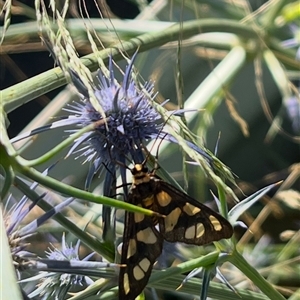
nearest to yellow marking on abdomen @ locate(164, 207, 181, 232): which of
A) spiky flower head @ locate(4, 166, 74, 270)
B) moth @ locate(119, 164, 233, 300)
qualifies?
moth @ locate(119, 164, 233, 300)

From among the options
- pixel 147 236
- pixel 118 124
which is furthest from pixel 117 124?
pixel 147 236

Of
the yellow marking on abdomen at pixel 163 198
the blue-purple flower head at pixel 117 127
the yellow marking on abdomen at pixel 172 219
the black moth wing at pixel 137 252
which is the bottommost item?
the black moth wing at pixel 137 252

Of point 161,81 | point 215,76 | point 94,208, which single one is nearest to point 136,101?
point 94,208

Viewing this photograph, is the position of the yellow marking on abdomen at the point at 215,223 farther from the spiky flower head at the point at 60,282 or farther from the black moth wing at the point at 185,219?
the spiky flower head at the point at 60,282

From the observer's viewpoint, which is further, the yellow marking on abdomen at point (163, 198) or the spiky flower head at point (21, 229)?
the yellow marking on abdomen at point (163, 198)

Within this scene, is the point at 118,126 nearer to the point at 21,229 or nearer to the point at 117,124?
the point at 117,124

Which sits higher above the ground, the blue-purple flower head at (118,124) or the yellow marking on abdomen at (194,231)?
the blue-purple flower head at (118,124)

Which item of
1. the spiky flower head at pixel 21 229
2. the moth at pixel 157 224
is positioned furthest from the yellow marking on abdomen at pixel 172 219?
the spiky flower head at pixel 21 229
